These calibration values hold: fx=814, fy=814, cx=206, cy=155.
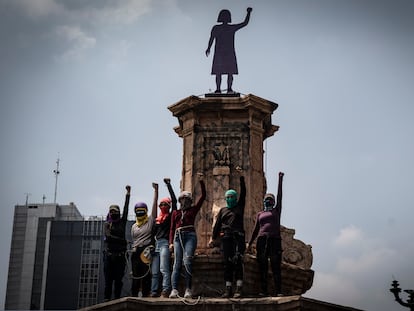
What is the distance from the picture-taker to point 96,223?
63.9 meters

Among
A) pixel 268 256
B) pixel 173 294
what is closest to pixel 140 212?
pixel 173 294

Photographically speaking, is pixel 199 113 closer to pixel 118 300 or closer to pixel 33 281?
pixel 118 300

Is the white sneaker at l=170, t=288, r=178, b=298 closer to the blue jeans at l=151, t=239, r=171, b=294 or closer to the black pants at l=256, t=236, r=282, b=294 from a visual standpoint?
the blue jeans at l=151, t=239, r=171, b=294

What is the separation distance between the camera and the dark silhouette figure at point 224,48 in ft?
70.4

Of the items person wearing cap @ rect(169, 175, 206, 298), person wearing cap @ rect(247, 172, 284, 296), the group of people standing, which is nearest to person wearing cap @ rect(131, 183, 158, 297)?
the group of people standing

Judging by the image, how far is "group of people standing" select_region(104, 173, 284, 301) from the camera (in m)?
16.1

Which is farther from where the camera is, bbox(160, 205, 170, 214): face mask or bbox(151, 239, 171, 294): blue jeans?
bbox(160, 205, 170, 214): face mask

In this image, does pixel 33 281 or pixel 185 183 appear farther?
pixel 33 281

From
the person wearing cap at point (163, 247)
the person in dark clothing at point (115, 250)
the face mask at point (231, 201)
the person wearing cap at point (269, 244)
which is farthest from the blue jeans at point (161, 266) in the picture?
the person wearing cap at point (269, 244)

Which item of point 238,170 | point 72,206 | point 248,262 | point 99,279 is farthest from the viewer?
point 72,206

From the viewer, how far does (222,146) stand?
1997cm

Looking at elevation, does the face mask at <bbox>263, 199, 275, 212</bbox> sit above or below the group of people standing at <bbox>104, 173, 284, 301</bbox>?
above

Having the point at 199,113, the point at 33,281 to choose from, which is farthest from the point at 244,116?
the point at 33,281

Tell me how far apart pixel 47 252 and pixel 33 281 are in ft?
9.40
